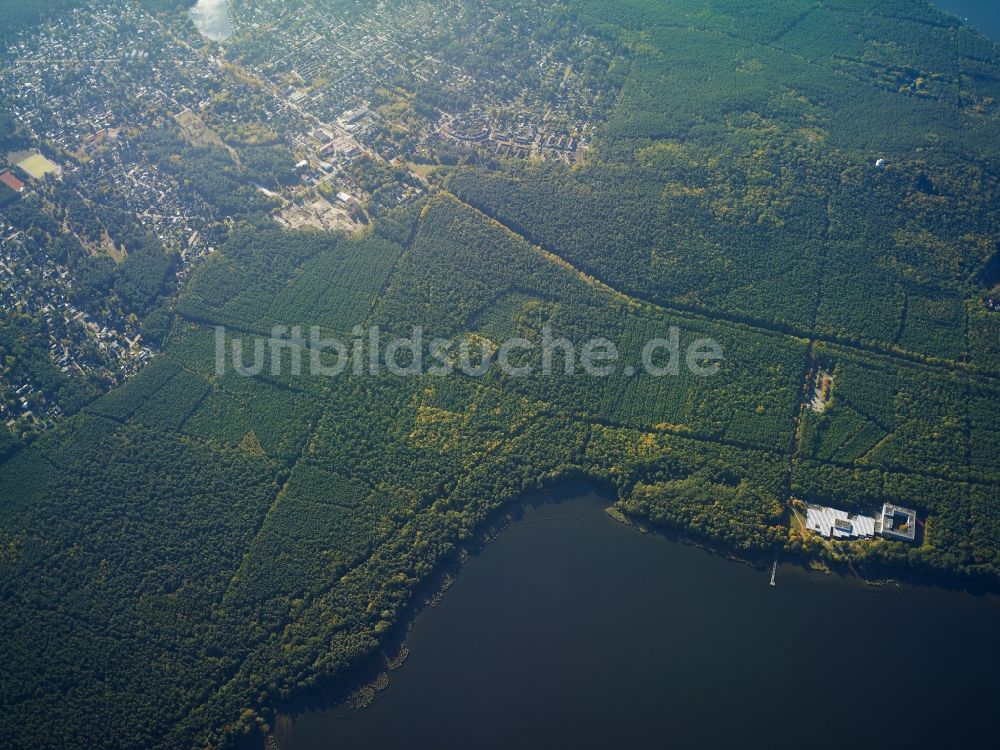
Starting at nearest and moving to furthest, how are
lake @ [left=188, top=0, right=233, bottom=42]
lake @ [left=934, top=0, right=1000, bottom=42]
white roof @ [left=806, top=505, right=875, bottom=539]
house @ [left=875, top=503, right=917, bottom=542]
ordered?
1. house @ [left=875, top=503, right=917, bottom=542]
2. white roof @ [left=806, top=505, right=875, bottom=539]
3. lake @ [left=934, top=0, right=1000, bottom=42]
4. lake @ [left=188, top=0, right=233, bottom=42]

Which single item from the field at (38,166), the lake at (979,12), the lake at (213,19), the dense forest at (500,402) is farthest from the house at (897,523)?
the lake at (213,19)

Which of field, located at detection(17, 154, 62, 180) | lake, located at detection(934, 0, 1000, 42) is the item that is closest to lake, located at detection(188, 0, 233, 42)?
field, located at detection(17, 154, 62, 180)

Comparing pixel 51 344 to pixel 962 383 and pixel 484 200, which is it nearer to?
pixel 484 200

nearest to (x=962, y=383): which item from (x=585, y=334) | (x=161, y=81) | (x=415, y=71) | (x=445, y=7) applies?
(x=585, y=334)

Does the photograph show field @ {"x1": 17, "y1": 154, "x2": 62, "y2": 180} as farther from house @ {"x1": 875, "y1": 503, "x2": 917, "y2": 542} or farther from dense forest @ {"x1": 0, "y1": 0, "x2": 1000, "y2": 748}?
house @ {"x1": 875, "y1": 503, "x2": 917, "y2": 542}

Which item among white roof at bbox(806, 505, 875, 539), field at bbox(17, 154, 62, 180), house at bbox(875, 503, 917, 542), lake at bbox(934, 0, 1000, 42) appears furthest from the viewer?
lake at bbox(934, 0, 1000, 42)
